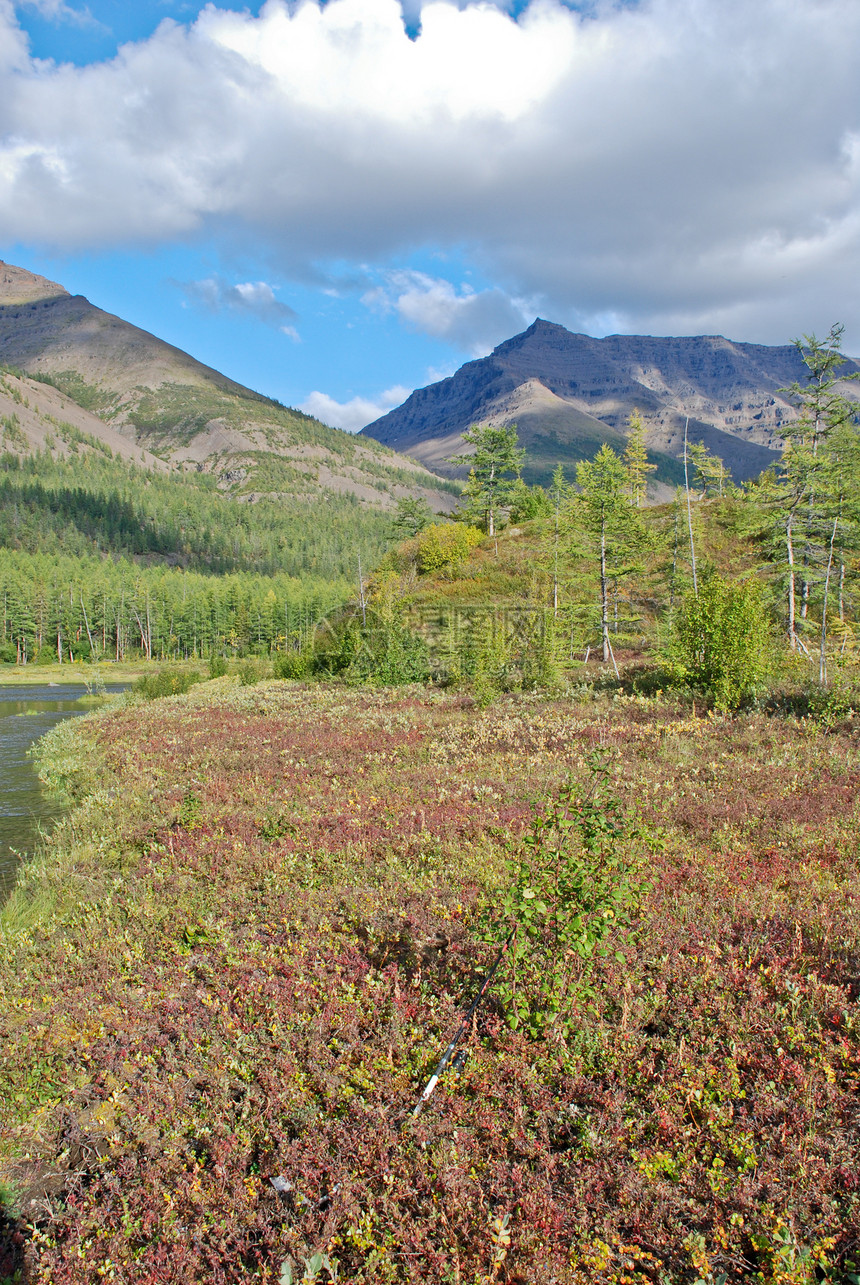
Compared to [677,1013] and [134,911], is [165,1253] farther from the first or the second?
[134,911]

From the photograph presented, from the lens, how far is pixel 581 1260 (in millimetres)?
3734

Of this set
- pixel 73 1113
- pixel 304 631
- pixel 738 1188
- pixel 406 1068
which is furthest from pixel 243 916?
pixel 304 631

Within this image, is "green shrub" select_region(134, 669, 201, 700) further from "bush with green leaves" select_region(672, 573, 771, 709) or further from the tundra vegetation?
"bush with green leaves" select_region(672, 573, 771, 709)

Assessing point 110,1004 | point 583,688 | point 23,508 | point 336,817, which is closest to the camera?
point 110,1004

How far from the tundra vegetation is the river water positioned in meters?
1.27

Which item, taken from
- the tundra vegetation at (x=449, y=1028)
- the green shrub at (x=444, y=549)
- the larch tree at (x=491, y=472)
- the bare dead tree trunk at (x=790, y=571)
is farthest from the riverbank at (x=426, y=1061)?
the larch tree at (x=491, y=472)

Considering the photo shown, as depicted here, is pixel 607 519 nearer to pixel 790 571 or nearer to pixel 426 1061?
pixel 790 571

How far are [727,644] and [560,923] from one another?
14.1m

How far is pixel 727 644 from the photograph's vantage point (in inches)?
709

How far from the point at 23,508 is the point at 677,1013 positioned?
234486 millimetres

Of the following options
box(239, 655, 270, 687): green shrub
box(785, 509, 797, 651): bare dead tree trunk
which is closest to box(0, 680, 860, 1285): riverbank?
box(785, 509, 797, 651): bare dead tree trunk

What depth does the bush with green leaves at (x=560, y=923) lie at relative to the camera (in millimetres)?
5555

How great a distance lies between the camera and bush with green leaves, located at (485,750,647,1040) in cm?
555

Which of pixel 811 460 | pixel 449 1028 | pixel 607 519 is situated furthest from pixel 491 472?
pixel 449 1028
